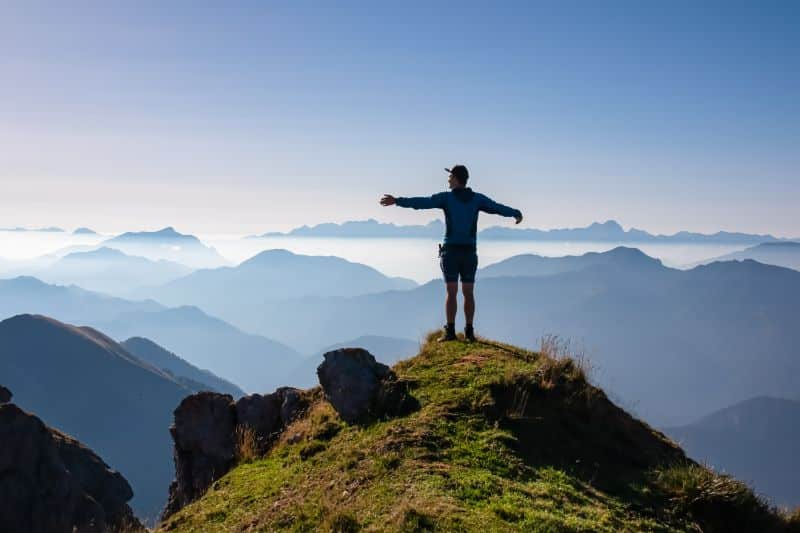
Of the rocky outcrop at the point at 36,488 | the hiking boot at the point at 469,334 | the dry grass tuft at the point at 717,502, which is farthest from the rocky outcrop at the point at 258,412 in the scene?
the rocky outcrop at the point at 36,488

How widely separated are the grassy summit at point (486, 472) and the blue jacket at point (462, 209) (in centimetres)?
328

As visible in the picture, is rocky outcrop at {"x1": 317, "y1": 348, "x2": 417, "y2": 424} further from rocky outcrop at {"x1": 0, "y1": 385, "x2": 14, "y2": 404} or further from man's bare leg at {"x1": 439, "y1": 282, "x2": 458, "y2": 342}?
rocky outcrop at {"x1": 0, "y1": 385, "x2": 14, "y2": 404}

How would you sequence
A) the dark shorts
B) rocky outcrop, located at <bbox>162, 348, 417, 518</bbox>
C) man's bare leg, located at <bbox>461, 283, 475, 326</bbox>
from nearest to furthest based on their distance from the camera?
rocky outcrop, located at <bbox>162, 348, 417, 518</bbox>
the dark shorts
man's bare leg, located at <bbox>461, 283, 475, 326</bbox>

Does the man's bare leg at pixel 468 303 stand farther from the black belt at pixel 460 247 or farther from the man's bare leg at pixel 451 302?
the black belt at pixel 460 247

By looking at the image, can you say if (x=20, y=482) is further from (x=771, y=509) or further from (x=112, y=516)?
(x=771, y=509)

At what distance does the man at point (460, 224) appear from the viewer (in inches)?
564

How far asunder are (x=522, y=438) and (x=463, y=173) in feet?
22.9

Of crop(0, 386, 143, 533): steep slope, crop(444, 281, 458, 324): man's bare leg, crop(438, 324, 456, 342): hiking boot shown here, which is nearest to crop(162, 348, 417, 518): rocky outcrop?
crop(444, 281, 458, 324): man's bare leg

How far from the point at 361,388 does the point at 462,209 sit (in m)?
5.15

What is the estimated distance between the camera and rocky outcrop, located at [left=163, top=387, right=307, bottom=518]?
46.8 ft

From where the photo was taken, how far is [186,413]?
16.7 m

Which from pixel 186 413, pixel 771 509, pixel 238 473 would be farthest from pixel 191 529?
pixel 771 509

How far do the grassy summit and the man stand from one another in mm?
2284

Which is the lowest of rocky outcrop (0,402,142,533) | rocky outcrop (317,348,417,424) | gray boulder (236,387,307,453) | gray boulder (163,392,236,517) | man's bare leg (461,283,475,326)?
rocky outcrop (0,402,142,533)
